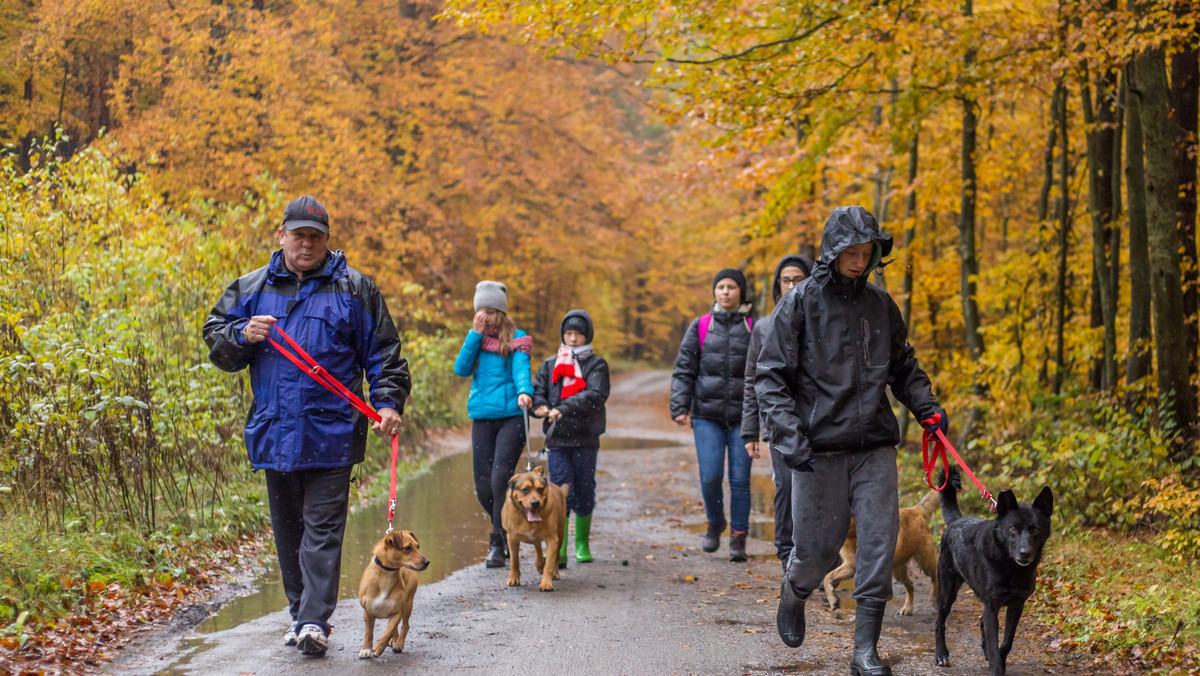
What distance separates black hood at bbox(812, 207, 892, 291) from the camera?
15.7 feet

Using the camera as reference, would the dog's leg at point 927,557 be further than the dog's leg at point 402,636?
Yes

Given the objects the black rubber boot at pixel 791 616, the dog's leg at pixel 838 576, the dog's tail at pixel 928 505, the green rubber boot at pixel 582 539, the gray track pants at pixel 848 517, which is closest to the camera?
the gray track pants at pixel 848 517

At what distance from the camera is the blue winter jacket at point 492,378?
7.67 m

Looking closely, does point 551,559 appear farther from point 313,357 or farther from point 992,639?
point 992,639

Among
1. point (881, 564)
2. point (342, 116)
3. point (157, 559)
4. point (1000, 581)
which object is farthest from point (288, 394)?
point (342, 116)

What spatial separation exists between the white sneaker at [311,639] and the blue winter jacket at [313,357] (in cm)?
84

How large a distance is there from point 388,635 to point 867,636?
2.51 m

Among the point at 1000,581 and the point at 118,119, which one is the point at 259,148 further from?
the point at 1000,581

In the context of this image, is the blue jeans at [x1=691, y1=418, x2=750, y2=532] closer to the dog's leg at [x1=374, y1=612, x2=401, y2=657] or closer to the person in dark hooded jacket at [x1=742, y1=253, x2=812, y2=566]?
the person in dark hooded jacket at [x1=742, y1=253, x2=812, y2=566]

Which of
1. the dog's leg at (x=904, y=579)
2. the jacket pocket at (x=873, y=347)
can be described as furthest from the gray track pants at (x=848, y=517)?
the dog's leg at (x=904, y=579)

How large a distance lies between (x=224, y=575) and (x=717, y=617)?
3.54m

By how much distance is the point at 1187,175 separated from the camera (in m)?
9.05

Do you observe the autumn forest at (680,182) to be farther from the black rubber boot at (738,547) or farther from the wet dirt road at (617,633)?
the black rubber boot at (738,547)

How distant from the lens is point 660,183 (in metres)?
25.4
